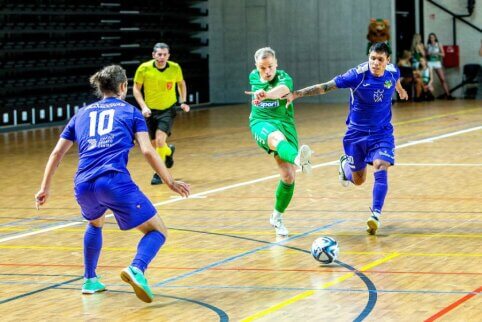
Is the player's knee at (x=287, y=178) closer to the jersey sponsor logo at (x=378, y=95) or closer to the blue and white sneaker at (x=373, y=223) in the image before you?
the blue and white sneaker at (x=373, y=223)

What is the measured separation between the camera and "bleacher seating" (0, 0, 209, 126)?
26.6m

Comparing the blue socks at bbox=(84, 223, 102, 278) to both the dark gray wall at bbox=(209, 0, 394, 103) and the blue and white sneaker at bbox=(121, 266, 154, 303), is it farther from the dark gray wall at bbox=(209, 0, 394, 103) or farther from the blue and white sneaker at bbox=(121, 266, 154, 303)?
the dark gray wall at bbox=(209, 0, 394, 103)

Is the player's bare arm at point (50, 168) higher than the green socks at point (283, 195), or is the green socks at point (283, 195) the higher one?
the player's bare arm at point (50, 168)

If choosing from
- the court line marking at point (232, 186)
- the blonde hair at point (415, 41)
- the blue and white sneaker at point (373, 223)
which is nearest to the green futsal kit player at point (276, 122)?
the blue and white sneaker at point (373, 223)

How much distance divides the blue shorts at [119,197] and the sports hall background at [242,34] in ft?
69.0

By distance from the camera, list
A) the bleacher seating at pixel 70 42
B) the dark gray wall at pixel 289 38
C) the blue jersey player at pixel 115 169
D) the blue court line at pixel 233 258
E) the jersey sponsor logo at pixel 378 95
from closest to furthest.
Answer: the blue jersey player at pixel 115 169, the blue court line at pixel 233 258, the jersey sponsor logo at pixel 378 95, the bleacher seating at pixel 70 42, the dark gray wall at pixel 289 38

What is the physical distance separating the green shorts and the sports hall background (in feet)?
59.2

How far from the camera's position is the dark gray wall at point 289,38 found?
3481cm

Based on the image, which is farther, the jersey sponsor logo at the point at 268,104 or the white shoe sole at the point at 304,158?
the jersey sponsor logo at the point at 268,104

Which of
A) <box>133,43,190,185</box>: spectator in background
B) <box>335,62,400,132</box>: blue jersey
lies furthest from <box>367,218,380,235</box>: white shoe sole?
<box>133,43,190,185</box>: spectator in background

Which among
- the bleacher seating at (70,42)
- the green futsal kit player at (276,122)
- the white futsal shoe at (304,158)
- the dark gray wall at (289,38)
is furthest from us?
the dark gray wall at (289,38)

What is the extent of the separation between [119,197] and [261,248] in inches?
109

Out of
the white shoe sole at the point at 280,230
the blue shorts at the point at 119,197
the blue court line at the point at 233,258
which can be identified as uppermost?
the blue shorts at the point at 119,197

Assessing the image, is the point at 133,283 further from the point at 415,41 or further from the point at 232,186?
the point at 415,41
